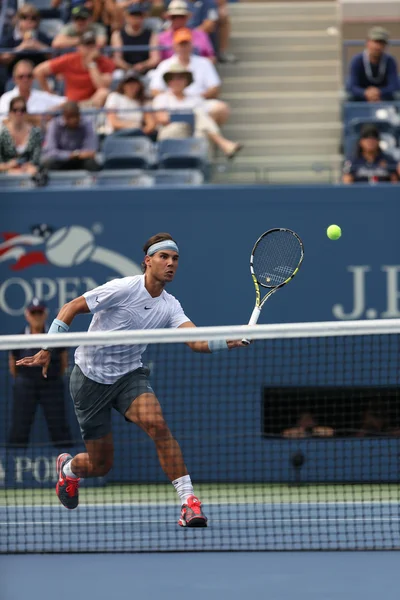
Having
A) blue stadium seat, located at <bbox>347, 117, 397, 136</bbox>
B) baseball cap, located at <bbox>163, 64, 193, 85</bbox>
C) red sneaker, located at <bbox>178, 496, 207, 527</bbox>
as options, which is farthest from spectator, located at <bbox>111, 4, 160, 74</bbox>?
red sneaker, located at <bbox>178, 496, 207, 527</bbox>

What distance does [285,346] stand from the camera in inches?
379

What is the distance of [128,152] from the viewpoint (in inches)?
408

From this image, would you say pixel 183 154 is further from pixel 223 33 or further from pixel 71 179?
pixel 223 33

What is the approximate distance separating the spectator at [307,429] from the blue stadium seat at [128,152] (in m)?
2.46

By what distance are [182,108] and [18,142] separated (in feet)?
4.79

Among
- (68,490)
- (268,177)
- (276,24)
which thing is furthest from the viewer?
(276,24)

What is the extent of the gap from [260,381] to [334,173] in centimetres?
191

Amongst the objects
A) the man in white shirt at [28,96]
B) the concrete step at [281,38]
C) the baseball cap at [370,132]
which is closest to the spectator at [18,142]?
the man in white shirt at [28,96]

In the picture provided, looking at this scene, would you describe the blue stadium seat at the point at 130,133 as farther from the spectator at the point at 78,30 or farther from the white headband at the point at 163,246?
the white headband at the point at 163,246

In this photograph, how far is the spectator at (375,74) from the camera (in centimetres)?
1089

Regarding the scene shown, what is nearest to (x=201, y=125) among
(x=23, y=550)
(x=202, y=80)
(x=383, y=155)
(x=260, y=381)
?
(x=202, y=80)

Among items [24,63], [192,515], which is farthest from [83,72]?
[192,515]

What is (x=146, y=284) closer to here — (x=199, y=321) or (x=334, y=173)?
(x=199, y=321)

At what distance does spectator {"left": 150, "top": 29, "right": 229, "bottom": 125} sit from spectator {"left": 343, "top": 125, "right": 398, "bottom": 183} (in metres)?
1.52
